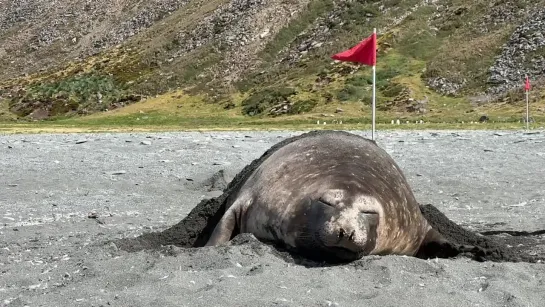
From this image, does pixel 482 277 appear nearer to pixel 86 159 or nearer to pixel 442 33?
pixel 86 159

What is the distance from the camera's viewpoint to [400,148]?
19016 millimetres

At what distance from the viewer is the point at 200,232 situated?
9.34 m

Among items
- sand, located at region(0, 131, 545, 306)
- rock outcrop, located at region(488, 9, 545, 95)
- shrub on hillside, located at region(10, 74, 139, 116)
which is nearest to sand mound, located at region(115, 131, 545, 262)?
sand, located at region(0, 131, 545, 306)

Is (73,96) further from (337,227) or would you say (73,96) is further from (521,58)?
(337,227)

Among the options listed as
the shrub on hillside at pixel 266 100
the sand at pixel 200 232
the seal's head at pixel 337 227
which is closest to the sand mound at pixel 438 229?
the sand at pixel 200 232

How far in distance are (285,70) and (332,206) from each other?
238 feet

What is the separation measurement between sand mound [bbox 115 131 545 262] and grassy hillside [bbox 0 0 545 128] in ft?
114

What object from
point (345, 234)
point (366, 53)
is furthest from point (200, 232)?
point (366, 53)

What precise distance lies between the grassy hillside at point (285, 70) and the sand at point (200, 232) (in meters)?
28.1

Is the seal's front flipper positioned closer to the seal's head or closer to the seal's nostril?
the seal's head

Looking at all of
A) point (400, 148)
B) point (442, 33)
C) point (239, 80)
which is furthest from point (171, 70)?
point (400, 148)

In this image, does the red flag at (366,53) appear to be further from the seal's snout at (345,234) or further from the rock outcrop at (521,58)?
the rock outcrop at (521,58)

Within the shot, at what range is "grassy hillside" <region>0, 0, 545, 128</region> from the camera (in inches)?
2334

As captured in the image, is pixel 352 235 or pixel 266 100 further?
pixel 266 100
